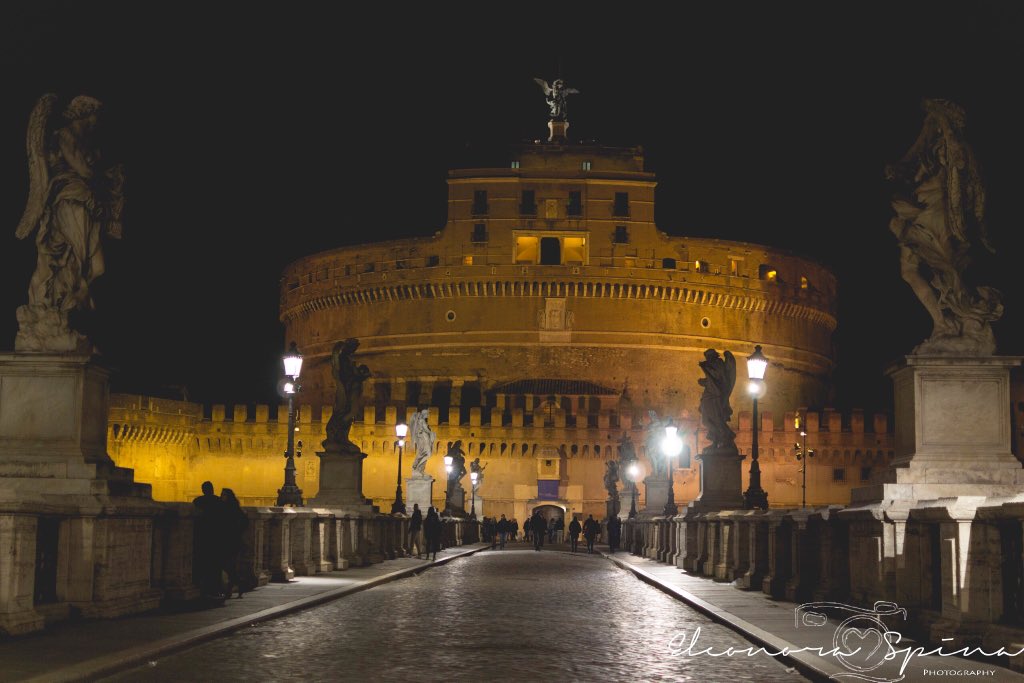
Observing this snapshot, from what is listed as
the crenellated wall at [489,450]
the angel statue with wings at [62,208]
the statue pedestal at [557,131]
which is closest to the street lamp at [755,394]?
the angel statue with wings at [62,208]

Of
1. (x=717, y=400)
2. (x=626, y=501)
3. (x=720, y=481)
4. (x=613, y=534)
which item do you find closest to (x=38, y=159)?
(x=720, y=481)

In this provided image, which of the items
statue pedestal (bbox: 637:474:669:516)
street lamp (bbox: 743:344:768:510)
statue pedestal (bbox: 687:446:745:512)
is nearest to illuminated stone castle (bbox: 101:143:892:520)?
statue pedestal (bbox: 637:474:669:516)

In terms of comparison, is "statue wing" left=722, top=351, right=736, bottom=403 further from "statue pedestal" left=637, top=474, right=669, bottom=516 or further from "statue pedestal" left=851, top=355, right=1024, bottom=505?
"statue pedestal" left=637, top=474, right=669, bottom=516

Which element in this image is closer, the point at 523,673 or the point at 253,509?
the point at 523,673

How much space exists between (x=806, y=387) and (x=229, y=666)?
73.9m

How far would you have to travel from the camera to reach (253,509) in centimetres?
1432

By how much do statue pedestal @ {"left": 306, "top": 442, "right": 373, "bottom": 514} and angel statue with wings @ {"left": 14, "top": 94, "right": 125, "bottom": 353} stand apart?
1093 cm

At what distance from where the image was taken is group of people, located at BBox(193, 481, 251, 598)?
12305mm

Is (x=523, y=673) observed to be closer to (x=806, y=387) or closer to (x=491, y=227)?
(x=491, y=227)

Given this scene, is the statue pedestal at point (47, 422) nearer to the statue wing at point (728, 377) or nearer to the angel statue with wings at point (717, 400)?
the angel statue with wings at point (717, 400)

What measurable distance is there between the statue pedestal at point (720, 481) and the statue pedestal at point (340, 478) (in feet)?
18.3

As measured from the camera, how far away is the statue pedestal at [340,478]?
21875mm

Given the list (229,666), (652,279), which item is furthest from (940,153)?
(652,279)

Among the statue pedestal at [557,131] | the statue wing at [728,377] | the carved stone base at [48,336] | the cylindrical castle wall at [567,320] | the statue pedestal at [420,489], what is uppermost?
the statue pedestal at [557,131]
